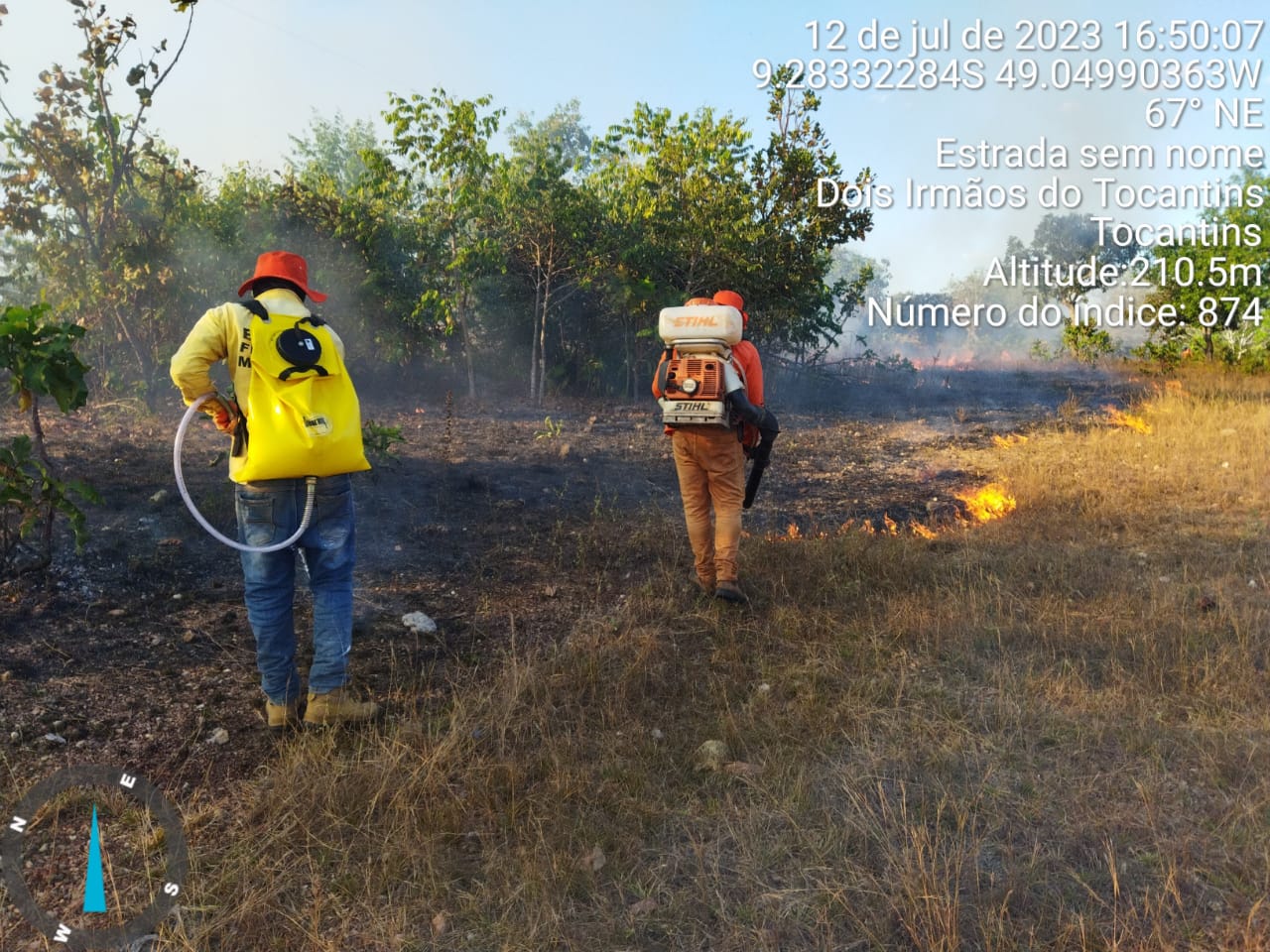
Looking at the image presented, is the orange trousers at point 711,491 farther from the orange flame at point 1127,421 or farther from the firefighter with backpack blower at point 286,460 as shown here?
the orange flame at point 1127,421

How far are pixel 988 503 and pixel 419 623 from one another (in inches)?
210

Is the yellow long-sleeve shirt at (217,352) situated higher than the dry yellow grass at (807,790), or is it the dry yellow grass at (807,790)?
the yellow long-sleeve shirt at (217,352)

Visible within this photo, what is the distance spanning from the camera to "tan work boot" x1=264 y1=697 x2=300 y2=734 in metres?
3.17

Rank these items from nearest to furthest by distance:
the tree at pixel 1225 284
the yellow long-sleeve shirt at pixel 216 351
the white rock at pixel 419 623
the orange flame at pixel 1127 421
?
the yellow long-sleeve shirt at pixel 216 351, the white rock at pixel 419 623, the orange flame at pixel 1127 421, the tree at pixel 1225 284

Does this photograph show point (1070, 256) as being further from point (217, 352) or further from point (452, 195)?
point (217, 352)

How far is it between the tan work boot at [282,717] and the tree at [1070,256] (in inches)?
1046

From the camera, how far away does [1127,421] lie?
1062cm

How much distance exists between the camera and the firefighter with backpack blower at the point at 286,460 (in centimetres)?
305

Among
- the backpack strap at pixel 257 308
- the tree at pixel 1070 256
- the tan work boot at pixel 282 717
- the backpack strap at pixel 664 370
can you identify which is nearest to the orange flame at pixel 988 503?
the backpack strap at pixel 664 370

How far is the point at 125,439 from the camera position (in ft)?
23.0

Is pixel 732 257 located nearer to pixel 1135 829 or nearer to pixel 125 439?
pixel 125 439

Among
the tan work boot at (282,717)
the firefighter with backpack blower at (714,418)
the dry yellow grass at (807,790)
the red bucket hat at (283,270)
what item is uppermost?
the red bucket hat at (283,270)

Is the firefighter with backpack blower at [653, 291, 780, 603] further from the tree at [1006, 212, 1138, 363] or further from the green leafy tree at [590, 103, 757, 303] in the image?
the tree at [1006, 212, 1138, 363]

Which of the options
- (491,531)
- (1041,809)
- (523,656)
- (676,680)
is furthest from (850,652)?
(491,531)
